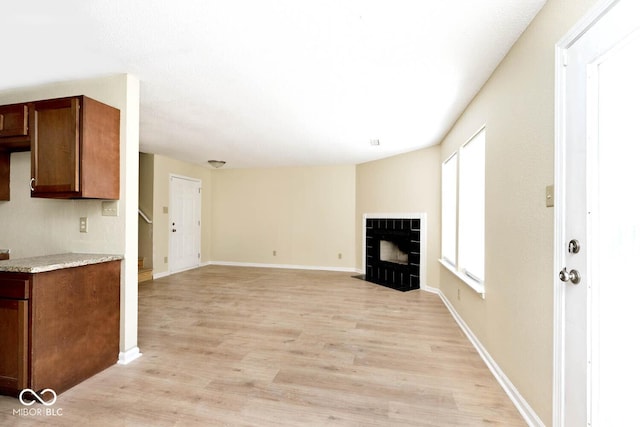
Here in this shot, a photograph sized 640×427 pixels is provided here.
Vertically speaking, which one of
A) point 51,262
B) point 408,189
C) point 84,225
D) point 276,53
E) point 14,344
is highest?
point 276,53

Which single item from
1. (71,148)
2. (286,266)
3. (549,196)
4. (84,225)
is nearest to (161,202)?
(286,266)

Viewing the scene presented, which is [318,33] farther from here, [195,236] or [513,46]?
[195,236]

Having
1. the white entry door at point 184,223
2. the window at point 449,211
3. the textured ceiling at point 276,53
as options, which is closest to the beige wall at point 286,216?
the white entry door at point 184,223

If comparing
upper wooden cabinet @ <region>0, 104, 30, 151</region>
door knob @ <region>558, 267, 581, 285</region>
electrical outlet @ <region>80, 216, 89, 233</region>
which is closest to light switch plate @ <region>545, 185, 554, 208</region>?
door knob @ <region>558, 267, 581, 285</region>

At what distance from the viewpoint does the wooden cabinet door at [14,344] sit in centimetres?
175

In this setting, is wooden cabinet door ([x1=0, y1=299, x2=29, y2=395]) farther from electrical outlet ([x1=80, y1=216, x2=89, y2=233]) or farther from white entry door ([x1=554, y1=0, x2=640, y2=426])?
white entry door ([x1=554, y1=0, x2=640, y2=426])

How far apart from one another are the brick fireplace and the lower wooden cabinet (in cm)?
391

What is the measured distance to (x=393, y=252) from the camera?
5559 mm

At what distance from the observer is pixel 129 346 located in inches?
92.9

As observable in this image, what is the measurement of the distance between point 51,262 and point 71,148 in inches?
32.1

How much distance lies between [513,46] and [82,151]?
10.1ft

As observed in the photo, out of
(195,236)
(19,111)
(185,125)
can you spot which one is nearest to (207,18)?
(19,111)

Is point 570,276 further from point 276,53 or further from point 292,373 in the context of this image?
point 276,53

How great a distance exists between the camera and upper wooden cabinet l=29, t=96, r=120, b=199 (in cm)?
209
